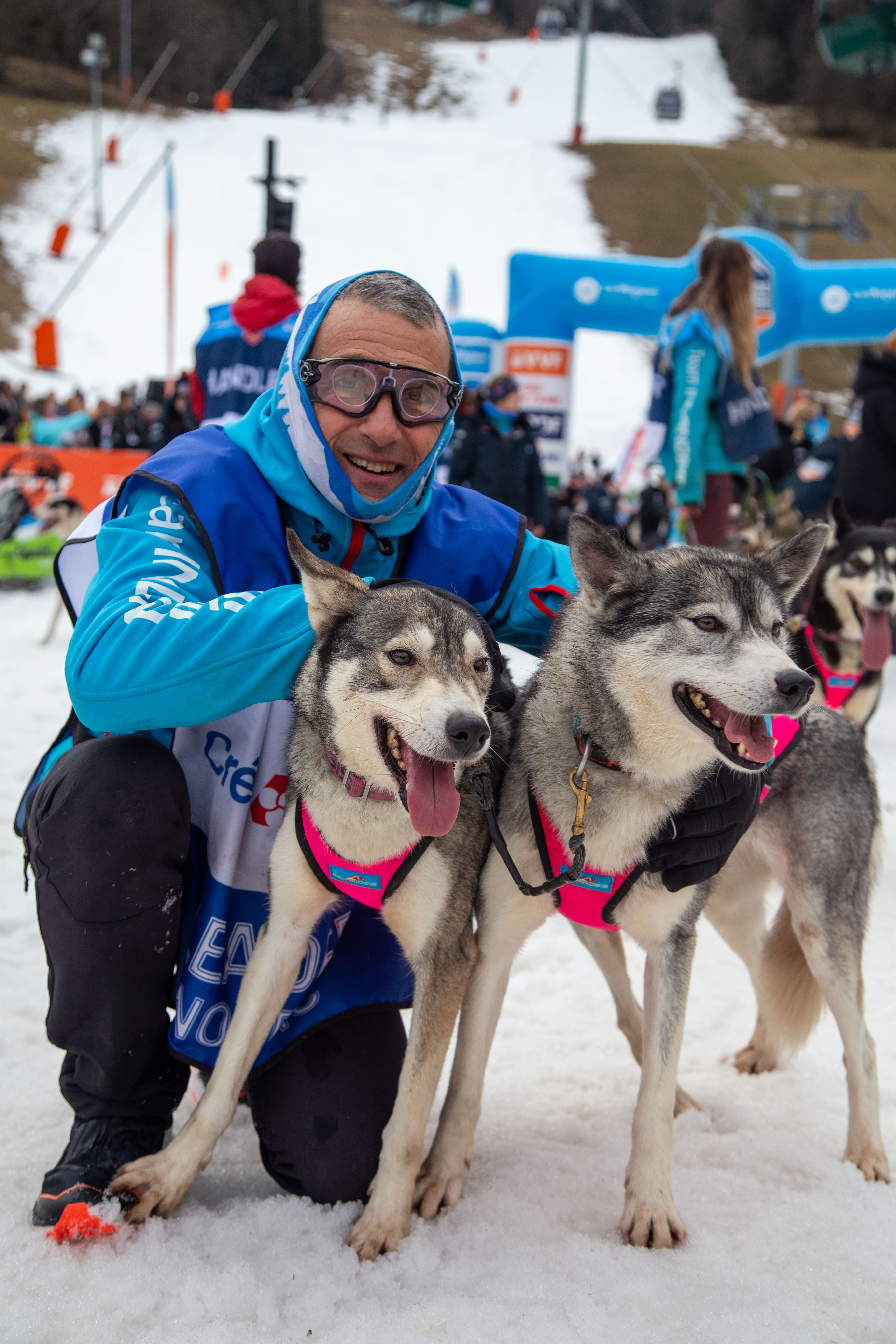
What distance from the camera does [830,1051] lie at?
8.23ft

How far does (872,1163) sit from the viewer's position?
196 centimetres

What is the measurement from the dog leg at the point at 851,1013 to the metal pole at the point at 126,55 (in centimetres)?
4866

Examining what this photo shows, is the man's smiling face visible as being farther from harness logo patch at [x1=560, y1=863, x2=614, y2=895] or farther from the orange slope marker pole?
the orange slope marker pole

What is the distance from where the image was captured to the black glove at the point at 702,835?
1739 millimetres

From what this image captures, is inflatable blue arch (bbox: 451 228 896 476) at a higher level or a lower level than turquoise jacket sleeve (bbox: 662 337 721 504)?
higher

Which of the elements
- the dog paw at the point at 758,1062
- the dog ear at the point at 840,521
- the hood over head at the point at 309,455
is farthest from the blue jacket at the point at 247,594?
the dog ear at the point at 840,521

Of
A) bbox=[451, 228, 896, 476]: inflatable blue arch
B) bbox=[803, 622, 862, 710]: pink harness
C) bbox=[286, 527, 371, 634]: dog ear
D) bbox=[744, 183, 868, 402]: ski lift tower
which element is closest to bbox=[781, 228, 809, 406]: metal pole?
bbox=[744, 183, 868, 402]: ski lift tower

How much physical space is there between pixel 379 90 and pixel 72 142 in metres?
24.0

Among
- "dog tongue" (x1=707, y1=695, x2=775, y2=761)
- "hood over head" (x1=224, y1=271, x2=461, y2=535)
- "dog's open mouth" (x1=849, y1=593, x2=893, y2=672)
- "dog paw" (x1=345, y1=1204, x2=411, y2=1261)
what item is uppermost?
"hood over head" (x1=224, y1=271, x2=461, y2=535)

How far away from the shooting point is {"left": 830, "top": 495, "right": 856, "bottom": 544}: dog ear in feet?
13.7

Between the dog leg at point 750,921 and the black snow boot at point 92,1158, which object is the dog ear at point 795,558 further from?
the black snow boot at point 92,1158

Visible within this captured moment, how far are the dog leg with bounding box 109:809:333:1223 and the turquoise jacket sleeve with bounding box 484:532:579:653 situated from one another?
2.23 feet

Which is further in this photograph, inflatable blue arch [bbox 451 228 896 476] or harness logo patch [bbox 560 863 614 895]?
inflatable blue arch [bbox 451 228 896 476]

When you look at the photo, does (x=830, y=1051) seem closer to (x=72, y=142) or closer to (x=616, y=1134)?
(x=616, y=1134)
